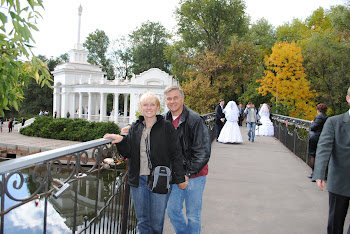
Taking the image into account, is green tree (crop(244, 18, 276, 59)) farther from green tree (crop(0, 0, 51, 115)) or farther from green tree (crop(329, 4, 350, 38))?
green tree (crop(0, 0, 51, 115))

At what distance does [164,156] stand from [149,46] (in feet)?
186

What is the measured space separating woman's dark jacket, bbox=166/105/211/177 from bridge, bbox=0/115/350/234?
1449 mm

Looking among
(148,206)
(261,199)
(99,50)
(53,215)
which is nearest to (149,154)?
(148,206)

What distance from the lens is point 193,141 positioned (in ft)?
10.9

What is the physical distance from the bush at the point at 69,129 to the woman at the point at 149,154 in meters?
24.3

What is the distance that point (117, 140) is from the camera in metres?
2.91

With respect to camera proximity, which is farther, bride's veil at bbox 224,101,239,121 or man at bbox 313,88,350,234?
bride's veil at bbox 224,101,239,121

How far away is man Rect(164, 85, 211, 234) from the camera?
10.8 ft

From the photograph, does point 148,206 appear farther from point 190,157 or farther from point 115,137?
point 115,137

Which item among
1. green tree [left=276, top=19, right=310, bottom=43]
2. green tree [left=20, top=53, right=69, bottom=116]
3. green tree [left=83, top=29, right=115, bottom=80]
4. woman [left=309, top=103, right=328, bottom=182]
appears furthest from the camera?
green tree [left=83, top=29, right=115, bottom=80]

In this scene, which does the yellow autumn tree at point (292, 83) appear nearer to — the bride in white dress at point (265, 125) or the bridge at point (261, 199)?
the bride in white dress at point (265, 125)

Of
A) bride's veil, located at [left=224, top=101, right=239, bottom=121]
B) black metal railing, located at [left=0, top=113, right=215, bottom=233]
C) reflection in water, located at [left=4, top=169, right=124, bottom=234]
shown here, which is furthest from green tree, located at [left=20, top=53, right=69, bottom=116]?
black metal railing, located at [left=0, top=113, right=215, bottom=233]

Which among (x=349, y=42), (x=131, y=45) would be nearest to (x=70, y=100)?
(x=131, y=45)

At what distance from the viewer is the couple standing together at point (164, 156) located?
2922 mm
